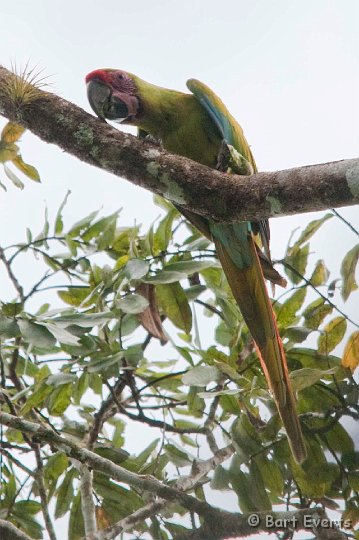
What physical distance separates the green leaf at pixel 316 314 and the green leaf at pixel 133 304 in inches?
14.7

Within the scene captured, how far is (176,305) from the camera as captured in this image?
1.48 m

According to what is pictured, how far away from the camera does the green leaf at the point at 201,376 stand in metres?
1.29

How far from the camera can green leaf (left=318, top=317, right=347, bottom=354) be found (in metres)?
1.43

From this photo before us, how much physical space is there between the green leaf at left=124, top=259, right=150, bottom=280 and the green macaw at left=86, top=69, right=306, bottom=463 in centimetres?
30

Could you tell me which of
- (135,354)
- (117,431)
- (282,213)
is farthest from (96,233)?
(282,213)

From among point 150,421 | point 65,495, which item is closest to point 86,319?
point 150,421

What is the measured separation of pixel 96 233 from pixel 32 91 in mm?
444

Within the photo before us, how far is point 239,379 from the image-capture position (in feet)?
4.30

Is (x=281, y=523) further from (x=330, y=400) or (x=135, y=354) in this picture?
(x=135, y=354)

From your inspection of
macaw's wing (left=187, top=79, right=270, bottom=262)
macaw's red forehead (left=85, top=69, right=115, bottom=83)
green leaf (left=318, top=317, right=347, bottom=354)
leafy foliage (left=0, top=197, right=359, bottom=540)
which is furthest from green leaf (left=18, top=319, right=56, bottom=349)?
macaw's red forehead (left=85, top=69, right=115, bottom=83)

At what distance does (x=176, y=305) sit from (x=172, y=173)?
33 centimetres

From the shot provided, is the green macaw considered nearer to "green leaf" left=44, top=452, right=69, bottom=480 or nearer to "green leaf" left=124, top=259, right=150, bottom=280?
"green leaf" left=124, top=259, right=150, bottom=280

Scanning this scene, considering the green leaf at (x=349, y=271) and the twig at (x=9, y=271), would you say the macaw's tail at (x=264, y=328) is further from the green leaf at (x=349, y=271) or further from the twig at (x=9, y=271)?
the twig at (x=9, y=271)

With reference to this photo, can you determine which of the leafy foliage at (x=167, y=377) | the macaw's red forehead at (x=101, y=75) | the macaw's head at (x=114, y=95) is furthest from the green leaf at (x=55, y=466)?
the macaw's red forehead at (x=101, y=75)
